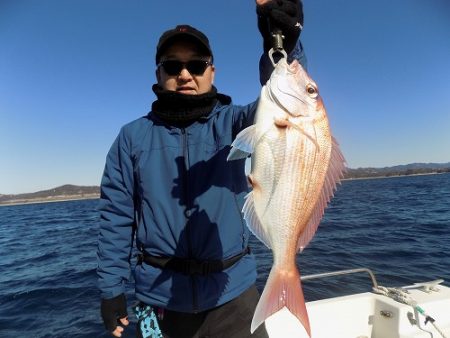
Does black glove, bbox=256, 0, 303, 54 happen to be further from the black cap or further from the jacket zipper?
the jacket zipper

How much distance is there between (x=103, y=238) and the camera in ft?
8.36

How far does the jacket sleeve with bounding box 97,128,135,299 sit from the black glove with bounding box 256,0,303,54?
4.67 feet

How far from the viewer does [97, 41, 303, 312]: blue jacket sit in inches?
94.4

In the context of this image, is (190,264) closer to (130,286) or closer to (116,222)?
(116,222)

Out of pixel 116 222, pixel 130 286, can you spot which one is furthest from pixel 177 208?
pixel 130 286

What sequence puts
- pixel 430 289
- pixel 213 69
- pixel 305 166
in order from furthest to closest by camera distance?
pixel 430 289 < pixel 213 69 < pixel 305 166

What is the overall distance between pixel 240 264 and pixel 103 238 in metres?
1.11

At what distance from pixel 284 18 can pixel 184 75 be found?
2.99 ft

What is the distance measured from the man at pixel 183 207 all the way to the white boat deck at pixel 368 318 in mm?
1818

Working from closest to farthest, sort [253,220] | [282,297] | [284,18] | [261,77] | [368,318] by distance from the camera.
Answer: [282,297] < [253,220] < [284,18] < [261,77] < [368,318]

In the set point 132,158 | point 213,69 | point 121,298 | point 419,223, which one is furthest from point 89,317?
point 419,223

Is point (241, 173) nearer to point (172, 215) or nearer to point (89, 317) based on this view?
point (172, 215)

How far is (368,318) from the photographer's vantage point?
4633 millimetres

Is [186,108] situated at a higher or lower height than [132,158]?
higher
